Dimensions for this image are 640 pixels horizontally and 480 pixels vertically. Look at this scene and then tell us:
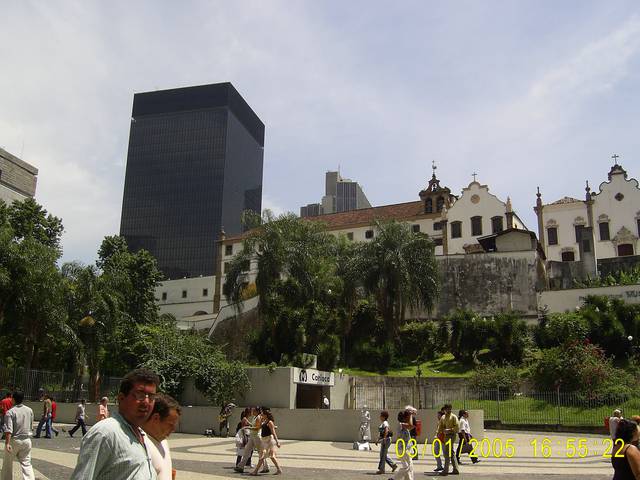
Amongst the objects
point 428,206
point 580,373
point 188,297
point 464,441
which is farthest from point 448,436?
point 188,297

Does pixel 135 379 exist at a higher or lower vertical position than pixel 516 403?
higher

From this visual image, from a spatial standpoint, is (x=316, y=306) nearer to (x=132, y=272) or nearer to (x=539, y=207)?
(x=132, y=272)

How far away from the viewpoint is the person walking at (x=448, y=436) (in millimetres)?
13570

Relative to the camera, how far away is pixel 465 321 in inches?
1548

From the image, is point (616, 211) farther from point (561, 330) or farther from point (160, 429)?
point (160, 429)

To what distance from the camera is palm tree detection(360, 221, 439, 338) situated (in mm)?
38844

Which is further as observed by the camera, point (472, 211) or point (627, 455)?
point (472, 211)

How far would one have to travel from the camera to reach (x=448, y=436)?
14078mm

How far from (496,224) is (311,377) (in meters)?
37.5

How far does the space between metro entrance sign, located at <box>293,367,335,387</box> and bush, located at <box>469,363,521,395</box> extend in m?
8.18

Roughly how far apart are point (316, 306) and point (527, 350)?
12.8 m

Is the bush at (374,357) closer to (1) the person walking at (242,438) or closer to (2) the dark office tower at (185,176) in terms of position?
(1) the person walking at (242,438)

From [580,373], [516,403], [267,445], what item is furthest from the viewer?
[580,373]

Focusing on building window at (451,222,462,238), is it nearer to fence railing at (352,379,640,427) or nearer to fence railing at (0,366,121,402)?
fence railing at (352,379,640,427)
